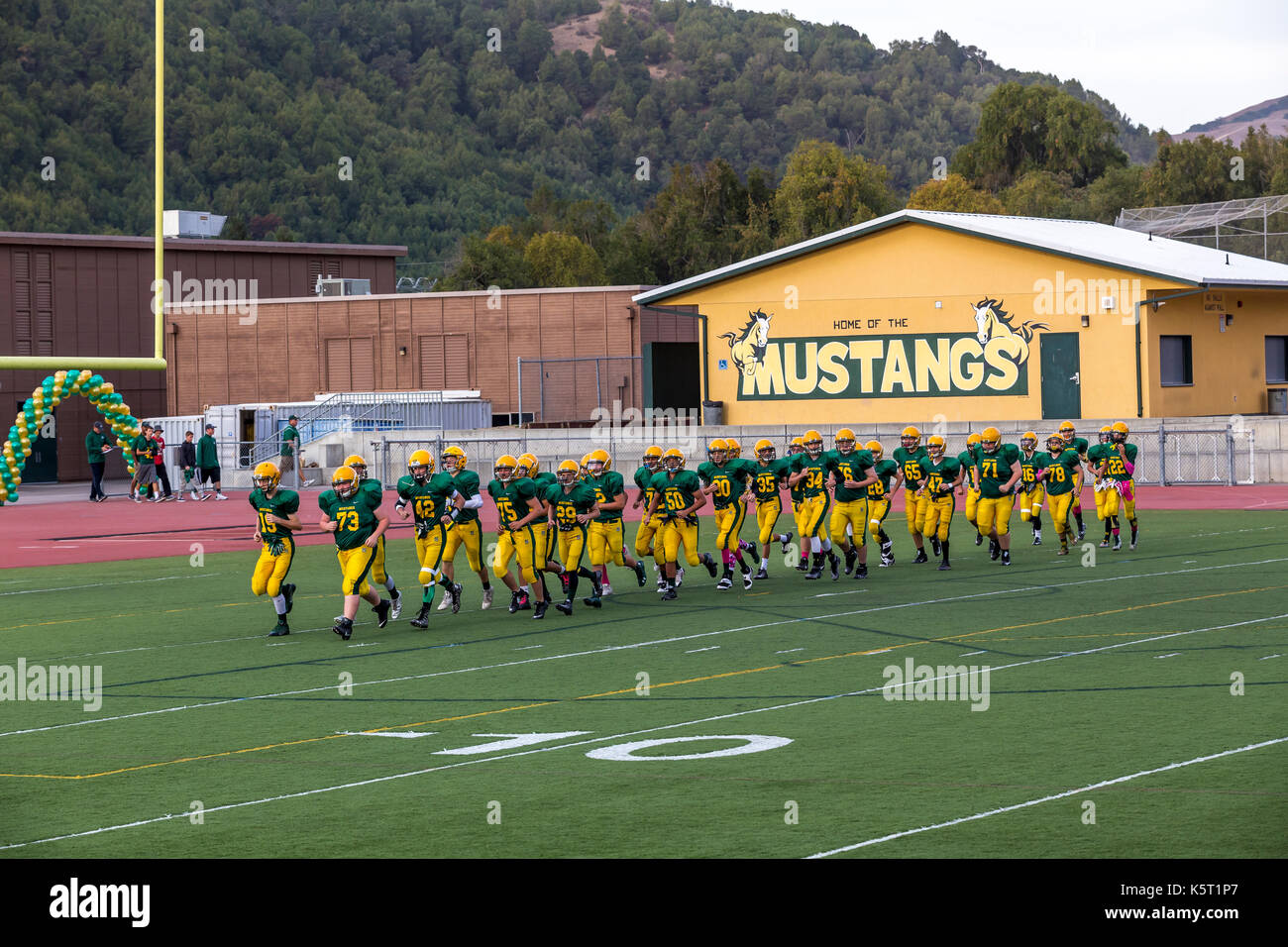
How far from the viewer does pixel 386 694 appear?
13625 mm

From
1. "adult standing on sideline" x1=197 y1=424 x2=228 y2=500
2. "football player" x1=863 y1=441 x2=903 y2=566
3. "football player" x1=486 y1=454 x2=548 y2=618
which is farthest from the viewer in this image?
"adult standing on sideline" x1=197 y1=424 x2=228 y2=500

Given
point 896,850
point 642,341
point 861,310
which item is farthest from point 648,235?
point 896,850

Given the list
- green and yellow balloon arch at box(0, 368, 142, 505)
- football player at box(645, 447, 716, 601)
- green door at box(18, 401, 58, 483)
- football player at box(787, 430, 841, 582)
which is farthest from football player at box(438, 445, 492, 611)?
green door at box(18, 401, 58, 483)

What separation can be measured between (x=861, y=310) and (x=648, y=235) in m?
45.4

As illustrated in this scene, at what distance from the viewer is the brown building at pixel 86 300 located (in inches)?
2213

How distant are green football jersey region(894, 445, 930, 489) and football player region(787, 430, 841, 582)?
1.54m

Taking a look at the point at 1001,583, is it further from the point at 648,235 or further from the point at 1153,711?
the point at 648,235

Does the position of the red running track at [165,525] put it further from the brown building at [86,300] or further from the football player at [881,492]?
the brown building at [86,300]

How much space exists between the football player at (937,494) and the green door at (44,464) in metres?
39.7

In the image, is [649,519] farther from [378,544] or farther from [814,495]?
[378,544]

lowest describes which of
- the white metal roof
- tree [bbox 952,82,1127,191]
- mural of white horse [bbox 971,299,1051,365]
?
mural of white horse [bbox 971,299,1051,365]

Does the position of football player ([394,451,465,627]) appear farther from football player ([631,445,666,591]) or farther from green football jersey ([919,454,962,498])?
green football jersey ([919,454,962,498])

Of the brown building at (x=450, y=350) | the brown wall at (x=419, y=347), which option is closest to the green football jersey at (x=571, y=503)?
the brown building at (x=450, y=350)

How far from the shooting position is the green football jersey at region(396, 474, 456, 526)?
61.1ft
